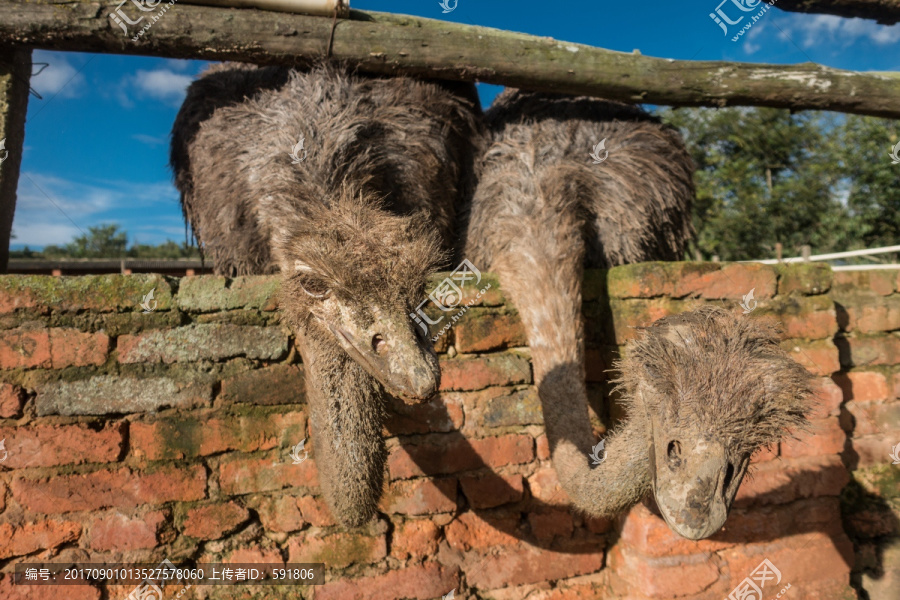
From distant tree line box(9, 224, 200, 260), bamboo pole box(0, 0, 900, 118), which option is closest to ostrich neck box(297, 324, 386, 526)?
bamboo pole box(0, 0, 900, 118)

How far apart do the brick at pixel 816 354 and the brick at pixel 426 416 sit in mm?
1714

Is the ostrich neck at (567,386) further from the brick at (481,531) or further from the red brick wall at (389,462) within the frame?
the brick at (481,531)

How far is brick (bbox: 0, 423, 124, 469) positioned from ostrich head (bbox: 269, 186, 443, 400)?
3.90 ft

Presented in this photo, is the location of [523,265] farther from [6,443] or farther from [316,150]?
[6,443]

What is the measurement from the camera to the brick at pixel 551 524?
261cm

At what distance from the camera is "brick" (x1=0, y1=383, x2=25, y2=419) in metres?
2.07

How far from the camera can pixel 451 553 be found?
2484 millimetres

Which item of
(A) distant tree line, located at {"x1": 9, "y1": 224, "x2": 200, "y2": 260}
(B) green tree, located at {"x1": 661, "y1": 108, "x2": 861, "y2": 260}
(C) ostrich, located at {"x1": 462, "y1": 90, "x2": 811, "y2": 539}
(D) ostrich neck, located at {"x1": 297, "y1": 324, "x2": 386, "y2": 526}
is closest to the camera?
(C) ostrich, located at {"x1": 462, "y1": 90, "x2": 811, "y2": 539}

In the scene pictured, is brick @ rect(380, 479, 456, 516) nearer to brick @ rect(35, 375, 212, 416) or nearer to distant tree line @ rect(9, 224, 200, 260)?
brick @ rect(35, 375, 212, 416)

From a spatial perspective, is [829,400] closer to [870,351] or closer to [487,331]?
[870,351]

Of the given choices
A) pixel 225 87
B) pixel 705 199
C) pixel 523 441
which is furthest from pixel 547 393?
pixel 705 199

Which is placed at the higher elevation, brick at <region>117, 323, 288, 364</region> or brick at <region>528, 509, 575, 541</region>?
brick at <region>117, 323, 288, 364</region>

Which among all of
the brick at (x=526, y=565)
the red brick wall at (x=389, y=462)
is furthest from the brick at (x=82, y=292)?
the brick at (x=526, y=565)

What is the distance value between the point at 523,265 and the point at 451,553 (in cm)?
137
